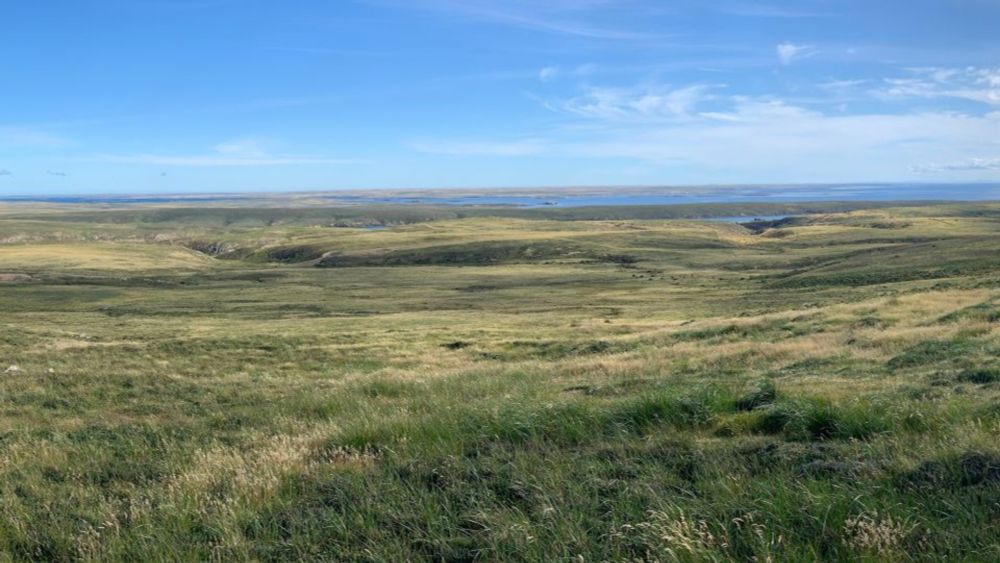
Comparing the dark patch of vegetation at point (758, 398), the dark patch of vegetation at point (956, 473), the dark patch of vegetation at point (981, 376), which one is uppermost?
the dark patch of vegetation at point (956, 473)

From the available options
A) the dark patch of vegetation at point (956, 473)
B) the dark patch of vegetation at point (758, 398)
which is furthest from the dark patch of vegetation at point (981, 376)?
the dark patch of vegetation at point (956, 473)

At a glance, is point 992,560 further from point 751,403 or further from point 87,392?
point 87,392

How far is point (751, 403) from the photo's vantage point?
8.89m

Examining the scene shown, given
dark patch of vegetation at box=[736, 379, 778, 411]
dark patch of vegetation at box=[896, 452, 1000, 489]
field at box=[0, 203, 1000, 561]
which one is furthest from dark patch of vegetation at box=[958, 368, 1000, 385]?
dark patch of vegetation at box=[896, 452, 1000, 489]

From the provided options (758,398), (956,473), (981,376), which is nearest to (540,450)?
(758,398)

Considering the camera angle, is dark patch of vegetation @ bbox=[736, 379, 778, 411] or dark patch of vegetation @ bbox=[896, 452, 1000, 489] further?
dark patch of vegetation @ bbox=[736, 379, 778, 411]

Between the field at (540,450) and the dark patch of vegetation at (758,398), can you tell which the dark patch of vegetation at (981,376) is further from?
the dark patch of vegetation at (758,398)

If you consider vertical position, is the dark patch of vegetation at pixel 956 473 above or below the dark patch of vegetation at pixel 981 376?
above

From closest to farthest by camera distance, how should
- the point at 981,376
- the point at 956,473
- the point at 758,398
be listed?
the point at 956,473, the point at 758,398, the point at 981,376

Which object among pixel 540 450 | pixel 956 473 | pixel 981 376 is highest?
pixel 956 473

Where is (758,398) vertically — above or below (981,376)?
above

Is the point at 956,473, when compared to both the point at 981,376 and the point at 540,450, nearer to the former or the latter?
the point at 540,450

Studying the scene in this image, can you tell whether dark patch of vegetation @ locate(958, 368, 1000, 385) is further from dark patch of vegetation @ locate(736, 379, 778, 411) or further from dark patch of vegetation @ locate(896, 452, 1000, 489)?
dark patch of vegetation @ locate(896, 452, 1000, 489)

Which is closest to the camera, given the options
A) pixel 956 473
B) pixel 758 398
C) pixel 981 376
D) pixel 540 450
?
pixel 956 473
